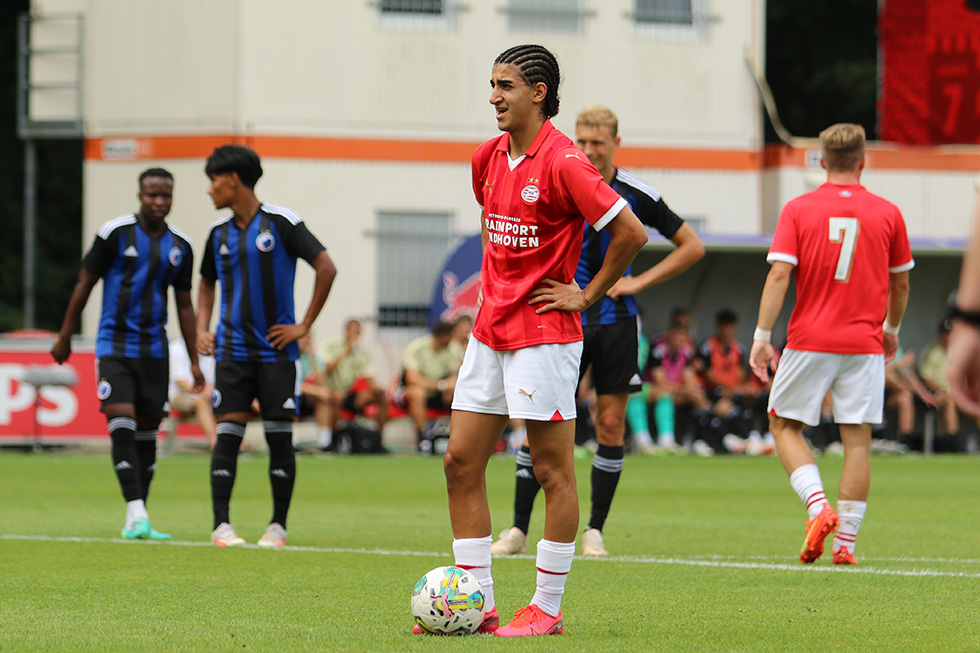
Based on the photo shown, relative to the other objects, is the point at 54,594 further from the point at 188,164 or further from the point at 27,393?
the point at 188,164

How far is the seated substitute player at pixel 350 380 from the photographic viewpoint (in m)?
20.2

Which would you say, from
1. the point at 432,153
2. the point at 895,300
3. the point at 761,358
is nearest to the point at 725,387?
the point at 432,153

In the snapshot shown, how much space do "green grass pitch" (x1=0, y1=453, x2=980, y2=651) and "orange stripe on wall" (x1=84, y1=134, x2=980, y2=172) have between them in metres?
10.0

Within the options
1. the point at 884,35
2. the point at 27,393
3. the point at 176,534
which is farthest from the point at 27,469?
the point at 884,35

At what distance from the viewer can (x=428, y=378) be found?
20219 millimetres

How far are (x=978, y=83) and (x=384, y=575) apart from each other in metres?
18.3

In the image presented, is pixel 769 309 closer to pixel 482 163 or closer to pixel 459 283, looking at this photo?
pixel 482 163

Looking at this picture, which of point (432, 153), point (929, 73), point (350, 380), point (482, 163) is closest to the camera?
point (482, 163)

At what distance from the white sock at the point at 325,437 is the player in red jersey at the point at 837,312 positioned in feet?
40.4

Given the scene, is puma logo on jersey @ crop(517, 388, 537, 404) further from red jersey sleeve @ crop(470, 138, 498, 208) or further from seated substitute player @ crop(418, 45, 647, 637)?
red jersey sleeve @ crop(470, 138, 498, 208)

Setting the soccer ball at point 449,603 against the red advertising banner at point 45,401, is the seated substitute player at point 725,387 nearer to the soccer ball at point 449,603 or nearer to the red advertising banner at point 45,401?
the red advertising banner at point 45,401

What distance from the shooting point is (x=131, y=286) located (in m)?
9.49

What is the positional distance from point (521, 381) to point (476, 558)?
70 cm

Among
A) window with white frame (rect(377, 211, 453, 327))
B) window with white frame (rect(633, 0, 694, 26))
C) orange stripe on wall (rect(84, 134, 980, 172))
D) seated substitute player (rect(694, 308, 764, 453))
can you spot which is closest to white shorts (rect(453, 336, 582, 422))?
seated substitute player (rect(694, 308, 764, 453))
